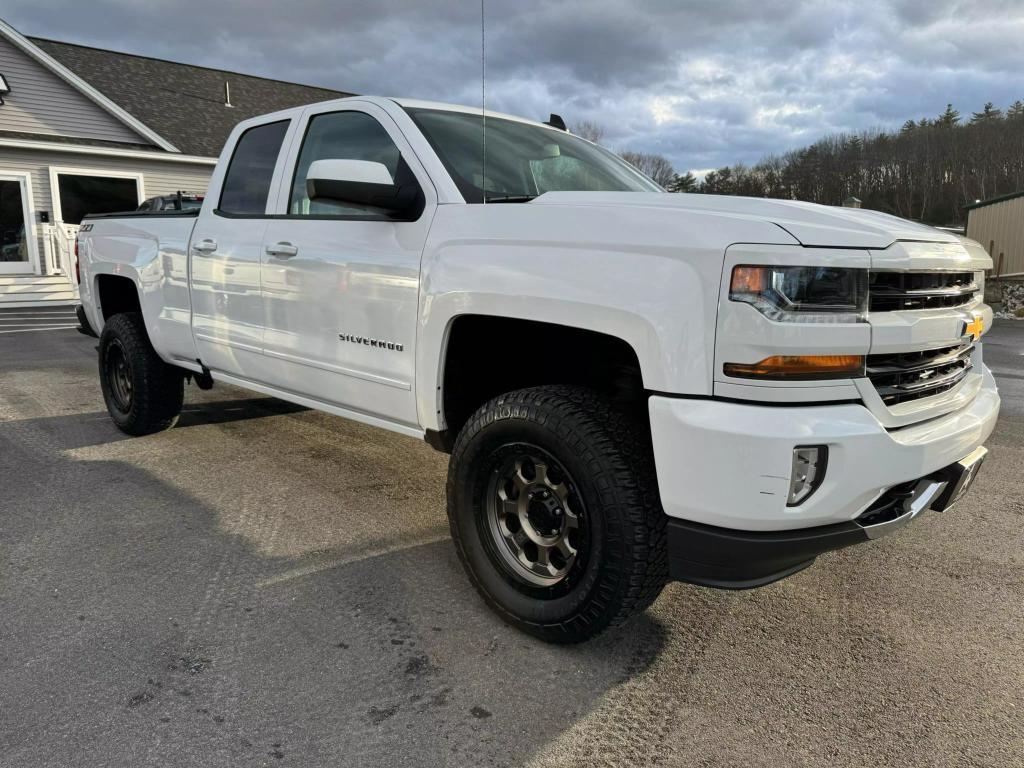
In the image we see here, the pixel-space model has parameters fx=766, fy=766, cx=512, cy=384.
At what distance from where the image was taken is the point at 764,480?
2080 millimetres

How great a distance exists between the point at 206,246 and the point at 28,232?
52.2ft

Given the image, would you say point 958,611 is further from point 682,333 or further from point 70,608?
point 70,608

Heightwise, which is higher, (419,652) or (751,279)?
(751,279)

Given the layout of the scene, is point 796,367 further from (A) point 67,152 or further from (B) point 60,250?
(A) point 67,152

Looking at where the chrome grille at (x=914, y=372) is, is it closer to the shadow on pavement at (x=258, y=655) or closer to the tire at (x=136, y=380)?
the shadow on pavement at (x=258, y=655)

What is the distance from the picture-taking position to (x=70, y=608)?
2.89 metres

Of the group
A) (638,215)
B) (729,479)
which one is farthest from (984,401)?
(638,215)

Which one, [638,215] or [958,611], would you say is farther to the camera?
[958,611]

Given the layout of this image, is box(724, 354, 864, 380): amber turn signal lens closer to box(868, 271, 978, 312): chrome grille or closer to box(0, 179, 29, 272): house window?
box(868, 271, 978, 312): chrome grille

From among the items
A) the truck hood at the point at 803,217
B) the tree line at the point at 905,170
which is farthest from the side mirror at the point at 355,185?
the tree line at the point at 905,170

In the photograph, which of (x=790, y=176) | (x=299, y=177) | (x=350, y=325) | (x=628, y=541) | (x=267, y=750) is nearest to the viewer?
(x=267, y=750)

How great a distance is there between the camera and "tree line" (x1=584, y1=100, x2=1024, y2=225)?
69.8 ft

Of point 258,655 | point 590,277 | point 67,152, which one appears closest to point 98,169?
point 67,152

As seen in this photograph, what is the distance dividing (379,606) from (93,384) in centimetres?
590
